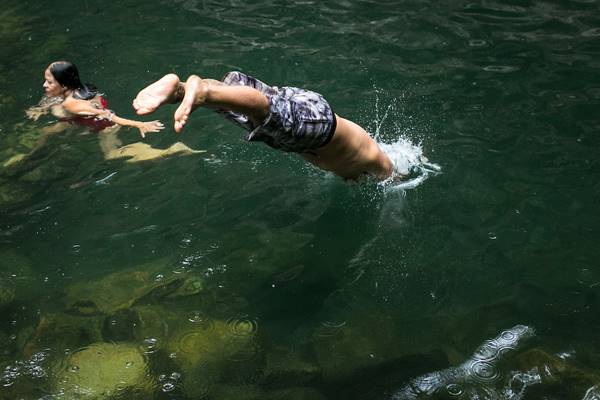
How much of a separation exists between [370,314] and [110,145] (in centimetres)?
410

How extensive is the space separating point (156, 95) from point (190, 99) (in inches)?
7.9

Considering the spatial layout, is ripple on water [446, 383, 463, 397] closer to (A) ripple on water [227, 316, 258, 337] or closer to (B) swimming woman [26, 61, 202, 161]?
(A) ripple on water [227, 316, 258, 337]

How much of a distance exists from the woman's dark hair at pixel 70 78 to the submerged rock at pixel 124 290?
2.74 metres

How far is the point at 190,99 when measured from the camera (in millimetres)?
3998

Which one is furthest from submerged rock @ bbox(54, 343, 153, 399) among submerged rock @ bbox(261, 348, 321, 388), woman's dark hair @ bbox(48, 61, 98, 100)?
woman's dark hair @ bbox(48, 61, 98, 100)

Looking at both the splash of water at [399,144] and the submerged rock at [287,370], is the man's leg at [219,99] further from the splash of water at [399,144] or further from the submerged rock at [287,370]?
the splash of water at [399,144]

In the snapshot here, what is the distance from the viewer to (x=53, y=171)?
24.8ft

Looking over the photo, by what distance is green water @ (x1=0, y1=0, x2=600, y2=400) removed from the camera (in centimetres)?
494

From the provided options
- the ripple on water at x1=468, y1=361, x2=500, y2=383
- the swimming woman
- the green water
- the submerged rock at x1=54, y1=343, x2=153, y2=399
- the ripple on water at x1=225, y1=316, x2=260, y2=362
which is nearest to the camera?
the ripple on water at x1=468, y1=361, x2=500, y2=383

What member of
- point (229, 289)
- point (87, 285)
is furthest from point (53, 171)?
point (229, 289)

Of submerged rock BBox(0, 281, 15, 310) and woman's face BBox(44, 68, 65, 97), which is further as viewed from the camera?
woman's face BBox(44, 68, 65, 97)

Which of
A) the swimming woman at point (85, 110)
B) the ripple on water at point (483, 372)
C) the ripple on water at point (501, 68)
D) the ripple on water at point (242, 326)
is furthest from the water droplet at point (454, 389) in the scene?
the ripple on water at point (501, 68)

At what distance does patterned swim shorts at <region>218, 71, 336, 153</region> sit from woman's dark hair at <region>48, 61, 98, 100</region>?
10.7 ft

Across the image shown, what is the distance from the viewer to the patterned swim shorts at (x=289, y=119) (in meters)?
A: 4.91
